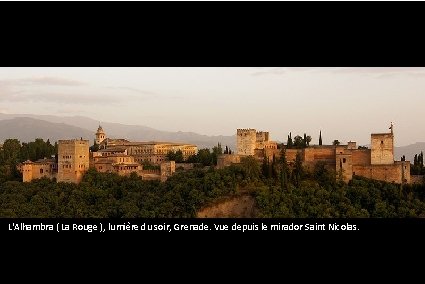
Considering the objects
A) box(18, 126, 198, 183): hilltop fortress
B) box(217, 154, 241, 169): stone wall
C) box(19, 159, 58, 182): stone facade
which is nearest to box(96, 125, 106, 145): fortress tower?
box(18, 126, 198, 183): hilltop fortress

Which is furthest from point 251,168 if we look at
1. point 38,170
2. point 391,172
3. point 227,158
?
point 38,170

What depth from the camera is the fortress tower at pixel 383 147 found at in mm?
14906

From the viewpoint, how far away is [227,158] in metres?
16.4

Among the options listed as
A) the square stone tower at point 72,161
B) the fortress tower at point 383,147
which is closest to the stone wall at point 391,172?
the fortress tower at point 383,147

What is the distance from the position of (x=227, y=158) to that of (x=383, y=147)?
370 cm

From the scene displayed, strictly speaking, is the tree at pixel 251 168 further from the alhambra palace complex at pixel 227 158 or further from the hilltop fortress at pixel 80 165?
the hilltop fortress at pixel 80 165

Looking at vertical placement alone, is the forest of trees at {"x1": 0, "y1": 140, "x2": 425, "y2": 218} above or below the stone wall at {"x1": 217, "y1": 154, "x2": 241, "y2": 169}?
below

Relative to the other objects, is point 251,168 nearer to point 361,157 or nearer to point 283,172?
point 283,172

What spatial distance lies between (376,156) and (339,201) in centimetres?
162

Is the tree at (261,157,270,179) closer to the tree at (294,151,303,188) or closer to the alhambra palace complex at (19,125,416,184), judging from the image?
the alhambra palace complex at (19,125,416,184)

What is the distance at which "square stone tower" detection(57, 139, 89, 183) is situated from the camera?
1659 centimetres

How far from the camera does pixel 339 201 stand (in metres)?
14.1
